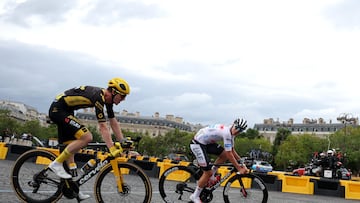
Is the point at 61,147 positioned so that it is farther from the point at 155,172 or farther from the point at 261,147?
the point at 261,147

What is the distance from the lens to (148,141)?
111 metres

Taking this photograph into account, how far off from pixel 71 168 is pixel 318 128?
6989 inches

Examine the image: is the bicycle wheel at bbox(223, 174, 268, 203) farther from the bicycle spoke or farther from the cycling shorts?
the bicycle spoke

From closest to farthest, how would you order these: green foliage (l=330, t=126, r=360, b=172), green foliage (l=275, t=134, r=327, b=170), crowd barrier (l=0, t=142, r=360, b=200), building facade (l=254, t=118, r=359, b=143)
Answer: crowd barrier (l=0, t=142, r=360, b=200), green foliage (l=330, t=126, r=360, b=172), green foliage (l=275, t=134, r=327, b=170), building facade (l=254, t=118, r=359, b=143)

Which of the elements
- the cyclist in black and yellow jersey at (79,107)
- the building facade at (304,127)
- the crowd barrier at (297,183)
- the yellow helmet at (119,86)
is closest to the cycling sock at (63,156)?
the cyclist in black and yellow jersey at (79,107)

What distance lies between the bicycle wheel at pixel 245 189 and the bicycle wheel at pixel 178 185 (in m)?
0.68

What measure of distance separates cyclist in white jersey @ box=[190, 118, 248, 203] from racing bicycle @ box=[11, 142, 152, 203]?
154cm

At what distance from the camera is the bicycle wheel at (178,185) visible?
8250mm

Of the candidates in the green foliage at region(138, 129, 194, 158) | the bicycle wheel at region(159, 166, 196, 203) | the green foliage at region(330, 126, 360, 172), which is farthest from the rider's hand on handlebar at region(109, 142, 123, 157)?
the green foliage at region(138, 129, 194, 158)

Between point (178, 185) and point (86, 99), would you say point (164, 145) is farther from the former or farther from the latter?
point (86, 99)

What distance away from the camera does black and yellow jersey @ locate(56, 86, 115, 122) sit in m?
6.53

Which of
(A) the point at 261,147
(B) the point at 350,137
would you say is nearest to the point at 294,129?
(A) the point at 261,147

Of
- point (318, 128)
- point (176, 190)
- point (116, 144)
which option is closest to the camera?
point (116, 144)

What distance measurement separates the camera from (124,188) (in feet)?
21.8
